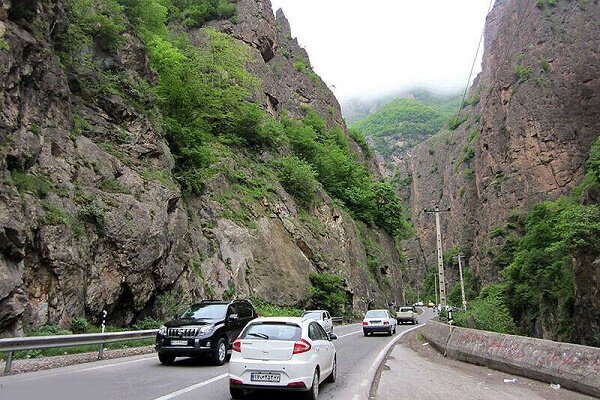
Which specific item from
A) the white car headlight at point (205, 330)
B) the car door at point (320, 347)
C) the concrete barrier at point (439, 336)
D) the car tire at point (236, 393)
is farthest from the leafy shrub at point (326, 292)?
the car tire at point (236, 393)

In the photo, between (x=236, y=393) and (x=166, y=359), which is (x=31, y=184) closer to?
(x=166, y=359)

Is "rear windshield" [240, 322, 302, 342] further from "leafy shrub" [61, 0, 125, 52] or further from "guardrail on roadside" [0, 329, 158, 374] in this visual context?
"leafy shrub" [61, 0, 125, 52]

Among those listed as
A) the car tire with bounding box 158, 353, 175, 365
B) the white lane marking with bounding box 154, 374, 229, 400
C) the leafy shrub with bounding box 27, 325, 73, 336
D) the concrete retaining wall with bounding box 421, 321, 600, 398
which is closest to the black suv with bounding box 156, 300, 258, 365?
the car tire with bounding box 158, 353, 175, 365

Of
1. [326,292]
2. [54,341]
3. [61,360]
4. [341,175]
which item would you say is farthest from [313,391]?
[341,175]

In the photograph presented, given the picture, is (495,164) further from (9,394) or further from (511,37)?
(9,394)

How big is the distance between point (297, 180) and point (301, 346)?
33370mm

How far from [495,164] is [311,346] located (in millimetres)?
62054

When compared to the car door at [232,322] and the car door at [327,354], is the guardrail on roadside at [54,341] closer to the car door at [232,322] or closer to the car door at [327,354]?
the car door at [232,322]

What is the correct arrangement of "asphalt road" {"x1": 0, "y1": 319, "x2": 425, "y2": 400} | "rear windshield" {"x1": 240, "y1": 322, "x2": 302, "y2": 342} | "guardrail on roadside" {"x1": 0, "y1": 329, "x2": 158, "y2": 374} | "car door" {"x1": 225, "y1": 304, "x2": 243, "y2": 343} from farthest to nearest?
"car door" {"x1": 225, "y1": 304, "x2": 243, "y2": 343}, "guardrail on roadside" {"x1": 0, "y1": 329, "x2": 158, "y2": 374}, "rear windshield" {"x1": 240, "y1": 322, "x2": 302, "y2": 342}, "asphalt road" {"x1": 0, "y1": 319, "x2": 425, "y2": 400}

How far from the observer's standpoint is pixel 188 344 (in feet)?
39.2

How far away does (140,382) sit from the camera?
907 cm

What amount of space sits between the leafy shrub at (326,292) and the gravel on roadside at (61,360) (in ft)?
67.7

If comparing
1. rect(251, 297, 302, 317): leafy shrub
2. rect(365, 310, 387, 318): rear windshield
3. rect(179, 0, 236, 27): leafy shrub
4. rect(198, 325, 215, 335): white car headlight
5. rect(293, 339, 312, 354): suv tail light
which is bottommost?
rect(365, 310, 387, 318): rear windshield

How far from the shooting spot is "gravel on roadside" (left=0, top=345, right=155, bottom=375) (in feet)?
35.2
